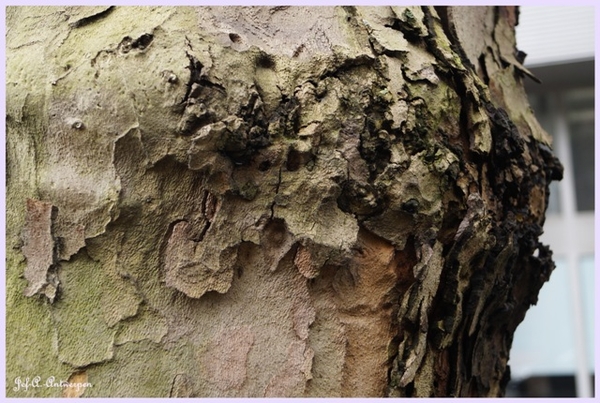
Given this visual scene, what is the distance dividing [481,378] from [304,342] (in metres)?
0.25

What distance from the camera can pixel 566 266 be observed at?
2.39 metres

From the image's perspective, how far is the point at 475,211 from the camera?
1.83 ft

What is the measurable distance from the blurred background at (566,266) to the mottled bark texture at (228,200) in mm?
1815

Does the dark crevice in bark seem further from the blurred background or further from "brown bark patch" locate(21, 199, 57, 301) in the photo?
the blurred background

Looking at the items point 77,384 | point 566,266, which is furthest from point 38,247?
point 566,266

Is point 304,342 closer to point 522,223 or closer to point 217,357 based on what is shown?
point 217,357

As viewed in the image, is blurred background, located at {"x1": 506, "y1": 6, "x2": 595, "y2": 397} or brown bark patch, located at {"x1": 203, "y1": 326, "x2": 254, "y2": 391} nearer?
brown bark patch, located at {"x1": 203, "y1": 326, "x2": 254, "y2": 391}

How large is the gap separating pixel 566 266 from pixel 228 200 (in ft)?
7.11

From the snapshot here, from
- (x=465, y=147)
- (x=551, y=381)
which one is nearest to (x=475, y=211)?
(x=465, y=147)

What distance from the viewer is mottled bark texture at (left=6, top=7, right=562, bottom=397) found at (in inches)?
19.5

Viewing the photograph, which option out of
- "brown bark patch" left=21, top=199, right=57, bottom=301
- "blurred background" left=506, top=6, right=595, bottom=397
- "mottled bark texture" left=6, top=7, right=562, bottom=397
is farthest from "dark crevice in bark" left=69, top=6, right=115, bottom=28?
"blurred background" left=506, top=6, right=595, bottom=397

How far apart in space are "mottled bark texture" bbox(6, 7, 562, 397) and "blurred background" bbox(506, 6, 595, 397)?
5.96ft

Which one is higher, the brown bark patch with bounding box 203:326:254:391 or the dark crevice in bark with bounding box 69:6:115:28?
the dark crevice in bark with bounding box 69:6:115:28

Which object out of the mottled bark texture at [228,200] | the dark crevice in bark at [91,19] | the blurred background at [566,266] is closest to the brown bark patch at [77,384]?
the mottled bark texture at [228,200]
